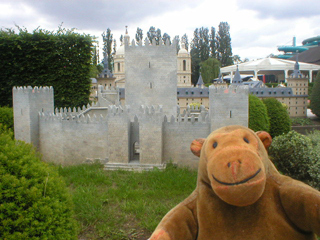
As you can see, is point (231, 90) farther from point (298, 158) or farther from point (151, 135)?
point (298, 158)

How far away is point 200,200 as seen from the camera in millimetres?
3527

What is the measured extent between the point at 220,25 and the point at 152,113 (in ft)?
178

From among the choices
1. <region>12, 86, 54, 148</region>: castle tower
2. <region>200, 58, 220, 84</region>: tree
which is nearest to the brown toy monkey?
<region>12, 86, 54, 148</region>: castle tower

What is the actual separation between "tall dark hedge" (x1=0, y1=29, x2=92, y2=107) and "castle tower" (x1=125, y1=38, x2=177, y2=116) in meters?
Answer: 6.35

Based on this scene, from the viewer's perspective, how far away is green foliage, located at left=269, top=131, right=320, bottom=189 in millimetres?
11328

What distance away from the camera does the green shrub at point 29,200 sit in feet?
13.1

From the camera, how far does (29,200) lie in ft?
13.7

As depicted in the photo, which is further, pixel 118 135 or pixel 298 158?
pixel 118 135

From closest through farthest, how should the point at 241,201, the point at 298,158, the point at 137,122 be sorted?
the point at 241,201
the point at 298,158
the point at 137,122

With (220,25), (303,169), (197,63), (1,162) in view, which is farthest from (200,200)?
(220,25)

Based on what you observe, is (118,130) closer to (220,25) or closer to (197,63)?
(197,63)

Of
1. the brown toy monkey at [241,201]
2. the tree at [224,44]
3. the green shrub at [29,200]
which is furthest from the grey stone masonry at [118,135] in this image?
the tree at [224,44]

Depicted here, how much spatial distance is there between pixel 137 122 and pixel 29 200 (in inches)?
349

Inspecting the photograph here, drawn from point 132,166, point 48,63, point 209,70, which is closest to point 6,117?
point 48,63
